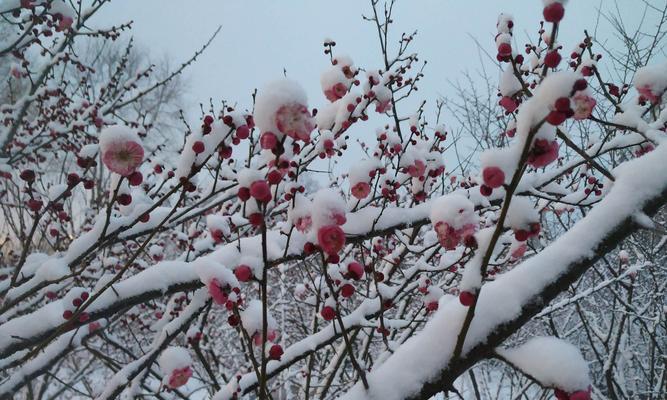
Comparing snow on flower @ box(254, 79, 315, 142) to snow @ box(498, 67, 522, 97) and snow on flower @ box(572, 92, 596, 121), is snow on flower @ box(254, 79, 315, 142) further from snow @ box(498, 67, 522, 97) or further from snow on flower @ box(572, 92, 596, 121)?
snow @ box(498, 67, 522, 97)

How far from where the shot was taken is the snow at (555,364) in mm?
863

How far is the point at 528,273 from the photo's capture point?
3.61ft

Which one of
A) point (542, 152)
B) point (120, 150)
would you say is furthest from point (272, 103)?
point (120, 150)

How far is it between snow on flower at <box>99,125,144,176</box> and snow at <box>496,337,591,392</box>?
4.51ft

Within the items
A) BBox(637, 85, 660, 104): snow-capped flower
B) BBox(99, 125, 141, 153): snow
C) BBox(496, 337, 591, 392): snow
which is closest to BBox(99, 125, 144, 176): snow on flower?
BBox(99, 125, 141, 153): snow

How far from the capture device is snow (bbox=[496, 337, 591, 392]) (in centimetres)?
86

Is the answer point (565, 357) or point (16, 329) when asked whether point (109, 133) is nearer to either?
point (16, 329)

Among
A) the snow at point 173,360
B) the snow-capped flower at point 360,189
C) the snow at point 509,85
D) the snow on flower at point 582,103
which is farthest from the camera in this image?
the snow-capped flower at point 360,189

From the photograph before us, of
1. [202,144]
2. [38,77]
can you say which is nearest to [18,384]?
[202,144]

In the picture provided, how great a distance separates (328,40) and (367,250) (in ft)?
6.66

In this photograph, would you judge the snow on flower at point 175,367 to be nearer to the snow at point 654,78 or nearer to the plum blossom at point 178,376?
the plum blossom at point 178,376

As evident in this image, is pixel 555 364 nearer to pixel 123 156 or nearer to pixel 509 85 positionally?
pixel 509 85

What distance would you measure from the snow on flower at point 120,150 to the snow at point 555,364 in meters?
1.37

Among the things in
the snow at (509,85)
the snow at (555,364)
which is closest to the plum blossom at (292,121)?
the snow at (555,364)
